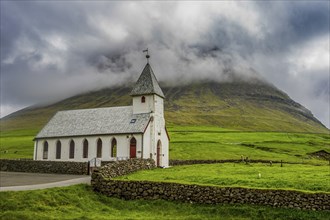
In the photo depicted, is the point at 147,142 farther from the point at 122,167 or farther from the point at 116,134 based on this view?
the point at 122,167

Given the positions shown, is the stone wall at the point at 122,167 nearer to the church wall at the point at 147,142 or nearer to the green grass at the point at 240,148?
the church wall at the point at 147,142

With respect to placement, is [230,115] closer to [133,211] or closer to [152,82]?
[152,82]

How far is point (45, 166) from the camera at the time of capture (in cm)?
4778

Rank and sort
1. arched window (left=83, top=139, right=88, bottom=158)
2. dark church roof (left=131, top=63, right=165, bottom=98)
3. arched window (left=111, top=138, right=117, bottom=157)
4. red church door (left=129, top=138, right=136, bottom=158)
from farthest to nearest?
arched window (left=83, top=139, right=88, bottom=158), dark church roof (left=131, top=63, right=165, bottom=98), arched window (left=111, top=138, right=117, bottom=157), red church door (left=129, top=138, right=136, bottom=158)

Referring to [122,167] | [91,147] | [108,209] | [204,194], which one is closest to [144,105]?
[91,147]

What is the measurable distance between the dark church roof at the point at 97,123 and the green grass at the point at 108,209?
2692cm

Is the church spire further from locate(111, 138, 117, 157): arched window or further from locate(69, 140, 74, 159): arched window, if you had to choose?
locate(69, 140, 74, 159): arched window

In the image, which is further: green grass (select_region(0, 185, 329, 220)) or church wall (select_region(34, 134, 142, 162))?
church wall (select_region(34, 134, 142, 162))

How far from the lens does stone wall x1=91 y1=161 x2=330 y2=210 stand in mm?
23375

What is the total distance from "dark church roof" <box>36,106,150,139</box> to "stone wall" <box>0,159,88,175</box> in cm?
966

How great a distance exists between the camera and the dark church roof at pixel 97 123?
5438 cm

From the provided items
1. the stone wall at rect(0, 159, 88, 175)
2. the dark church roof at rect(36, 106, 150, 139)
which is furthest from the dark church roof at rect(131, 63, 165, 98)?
the stone wall at rect(0, 159, 88, 175)

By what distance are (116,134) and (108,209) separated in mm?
29847

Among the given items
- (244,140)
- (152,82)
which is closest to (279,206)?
(152,82)
